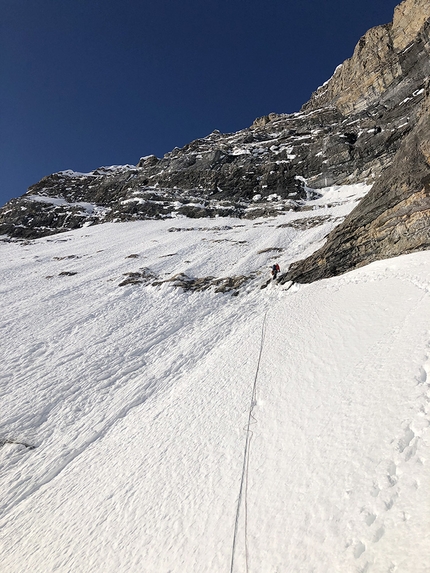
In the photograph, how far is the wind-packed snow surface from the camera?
3.43 meters

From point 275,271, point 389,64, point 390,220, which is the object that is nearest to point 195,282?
point 275,271

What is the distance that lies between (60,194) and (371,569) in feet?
334

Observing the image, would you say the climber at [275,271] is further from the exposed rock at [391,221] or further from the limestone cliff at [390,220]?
the exposed rock at [391,221]

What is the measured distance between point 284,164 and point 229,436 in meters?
72.9

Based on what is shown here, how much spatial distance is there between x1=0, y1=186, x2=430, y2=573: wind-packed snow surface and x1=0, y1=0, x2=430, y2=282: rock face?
4105cm

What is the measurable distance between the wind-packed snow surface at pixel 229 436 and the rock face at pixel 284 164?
41.0 meters

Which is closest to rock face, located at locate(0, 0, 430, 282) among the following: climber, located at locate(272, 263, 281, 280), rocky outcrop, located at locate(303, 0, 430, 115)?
rocky outcrop, located at locate(303, 0, 430, 115)

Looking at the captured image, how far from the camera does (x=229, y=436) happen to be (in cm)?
A: 587

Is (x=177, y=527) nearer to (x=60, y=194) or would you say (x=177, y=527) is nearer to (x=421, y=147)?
(x=421, y=147)

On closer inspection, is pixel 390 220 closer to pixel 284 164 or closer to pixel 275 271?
pixel 275 271

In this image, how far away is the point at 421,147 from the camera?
1130cm

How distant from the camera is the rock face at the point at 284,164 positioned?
2231 inches

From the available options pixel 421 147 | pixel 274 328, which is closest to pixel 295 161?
pixel 421 147

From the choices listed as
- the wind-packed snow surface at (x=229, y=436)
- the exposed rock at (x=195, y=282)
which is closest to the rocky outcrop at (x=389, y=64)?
the exposed rock at (x=195, y=282)
